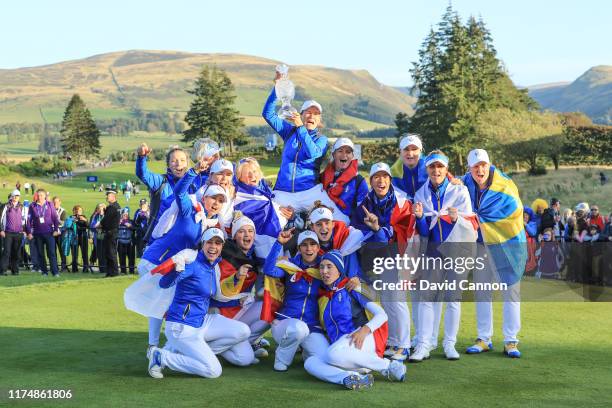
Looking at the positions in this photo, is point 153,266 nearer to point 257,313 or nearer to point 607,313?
point 257,313

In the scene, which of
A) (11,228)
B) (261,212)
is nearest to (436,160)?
(261,212)

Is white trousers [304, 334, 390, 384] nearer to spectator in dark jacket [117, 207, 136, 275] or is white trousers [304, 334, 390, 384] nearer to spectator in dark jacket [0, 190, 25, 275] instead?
spectator in dark jacket [117, 207, 136, 275]

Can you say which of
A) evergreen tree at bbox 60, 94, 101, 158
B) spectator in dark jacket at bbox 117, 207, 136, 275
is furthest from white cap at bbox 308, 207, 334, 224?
evergreen tree at bbox 60, 94, 101, 158

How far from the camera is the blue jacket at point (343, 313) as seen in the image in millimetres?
7535

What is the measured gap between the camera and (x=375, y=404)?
20.9 feet

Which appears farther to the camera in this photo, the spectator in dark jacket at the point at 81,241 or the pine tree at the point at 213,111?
the pine tree at the point at 213,111

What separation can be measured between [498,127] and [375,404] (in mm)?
56058

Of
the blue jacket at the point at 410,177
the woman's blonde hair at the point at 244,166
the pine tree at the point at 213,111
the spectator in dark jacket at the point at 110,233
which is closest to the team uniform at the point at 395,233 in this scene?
the blue jacket at the point at 410,177

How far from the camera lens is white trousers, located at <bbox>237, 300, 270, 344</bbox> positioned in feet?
27.1

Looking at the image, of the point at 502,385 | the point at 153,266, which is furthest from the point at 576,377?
the point at 153,266

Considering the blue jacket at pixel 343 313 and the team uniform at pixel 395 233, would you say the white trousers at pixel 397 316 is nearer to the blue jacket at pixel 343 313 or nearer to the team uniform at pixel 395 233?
the team uniform at pixel 395 233

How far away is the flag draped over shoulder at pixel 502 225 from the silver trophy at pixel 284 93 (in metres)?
2.05

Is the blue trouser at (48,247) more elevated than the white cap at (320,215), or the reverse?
the white cap at (320,215)

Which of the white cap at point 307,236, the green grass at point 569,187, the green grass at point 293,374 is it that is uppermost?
the white cap at point 307,236
